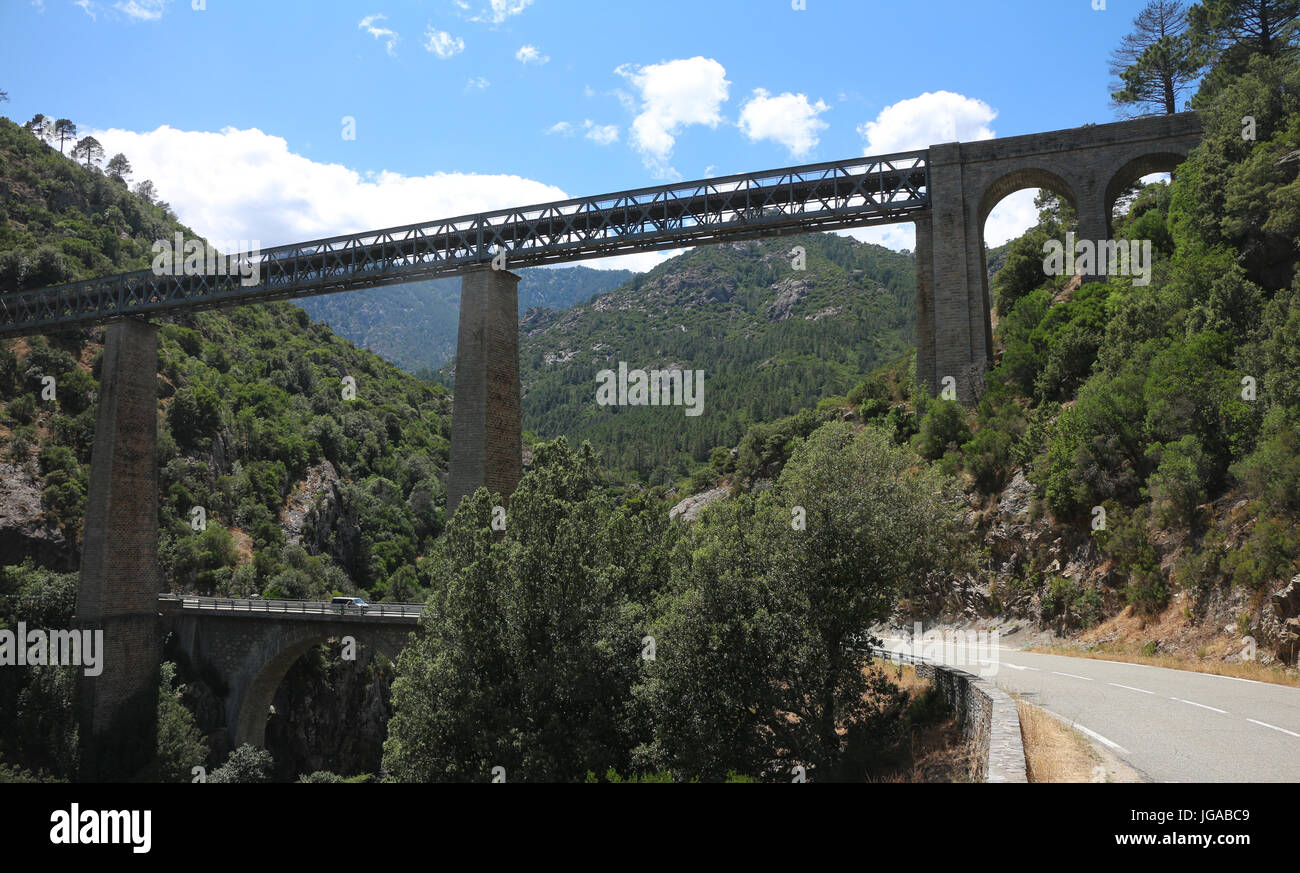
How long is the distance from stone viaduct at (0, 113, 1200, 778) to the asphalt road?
18042mm

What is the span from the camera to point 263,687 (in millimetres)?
43438

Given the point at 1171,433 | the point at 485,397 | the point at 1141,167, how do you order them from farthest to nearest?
the point at 1141,167
the point at 485,397
the point at 1171,433

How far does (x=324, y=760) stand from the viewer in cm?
5269

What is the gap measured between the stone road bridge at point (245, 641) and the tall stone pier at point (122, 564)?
2473 millimetres

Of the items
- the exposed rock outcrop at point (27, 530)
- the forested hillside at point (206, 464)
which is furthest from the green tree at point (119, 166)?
the exposed rock outcrop at point (27, 530)

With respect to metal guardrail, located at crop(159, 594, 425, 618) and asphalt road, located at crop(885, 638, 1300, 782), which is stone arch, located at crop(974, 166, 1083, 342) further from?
metal guardrail, located at crop(159, 594, 425, 618)

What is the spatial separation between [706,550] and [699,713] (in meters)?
3.47

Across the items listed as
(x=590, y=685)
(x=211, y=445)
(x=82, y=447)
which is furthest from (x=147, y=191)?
(x=590, y=685)

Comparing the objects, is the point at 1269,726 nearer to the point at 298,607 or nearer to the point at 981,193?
the point at 981,193

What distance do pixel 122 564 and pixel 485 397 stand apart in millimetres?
23220

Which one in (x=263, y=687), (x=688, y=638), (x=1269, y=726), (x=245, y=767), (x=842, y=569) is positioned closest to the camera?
(x=1269, y=726)

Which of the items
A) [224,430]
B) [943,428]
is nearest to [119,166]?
[224,430]

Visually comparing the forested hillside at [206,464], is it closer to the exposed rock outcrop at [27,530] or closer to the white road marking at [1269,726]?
the exposed rock outcrop at [27,530]

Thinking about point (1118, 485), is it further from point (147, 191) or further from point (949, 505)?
point (147, 191)
